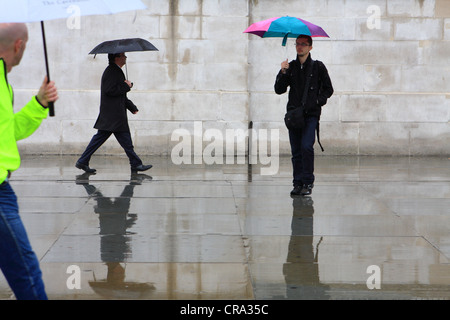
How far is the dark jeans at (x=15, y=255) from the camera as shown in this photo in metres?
3.56

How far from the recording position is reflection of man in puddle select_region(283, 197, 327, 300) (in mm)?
4801

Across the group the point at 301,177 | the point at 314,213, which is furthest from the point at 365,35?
the point at 314,213

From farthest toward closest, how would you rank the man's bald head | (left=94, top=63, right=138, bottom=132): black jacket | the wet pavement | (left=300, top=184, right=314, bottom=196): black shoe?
(left=94, top=63, right=138, bottom=132): black jacket, (left=300, top=184, right=314, bottom=196): black shoe, the wet pavement, the man's bald head

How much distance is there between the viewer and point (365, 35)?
12.7 m

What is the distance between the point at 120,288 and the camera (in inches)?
191

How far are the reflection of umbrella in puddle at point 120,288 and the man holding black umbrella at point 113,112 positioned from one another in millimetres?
5455

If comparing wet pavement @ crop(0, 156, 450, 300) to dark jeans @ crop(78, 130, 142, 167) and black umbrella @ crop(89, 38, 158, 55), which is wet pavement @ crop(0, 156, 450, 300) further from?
black umbrella @ crop(89, 38, 158, 55)

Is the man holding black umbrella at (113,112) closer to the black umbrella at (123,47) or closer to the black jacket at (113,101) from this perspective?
the black jacket at (113,101)

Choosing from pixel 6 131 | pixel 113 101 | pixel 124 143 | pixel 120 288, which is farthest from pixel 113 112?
pixel 6 131

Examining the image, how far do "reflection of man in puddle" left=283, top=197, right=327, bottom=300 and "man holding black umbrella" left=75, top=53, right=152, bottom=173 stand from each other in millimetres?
3832

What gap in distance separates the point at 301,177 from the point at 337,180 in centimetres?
144

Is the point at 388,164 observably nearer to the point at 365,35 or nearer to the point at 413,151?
the point at 413,151

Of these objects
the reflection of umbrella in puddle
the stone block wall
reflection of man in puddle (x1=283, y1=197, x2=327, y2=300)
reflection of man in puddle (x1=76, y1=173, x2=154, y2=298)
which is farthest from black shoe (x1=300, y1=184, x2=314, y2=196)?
the stone block wall
